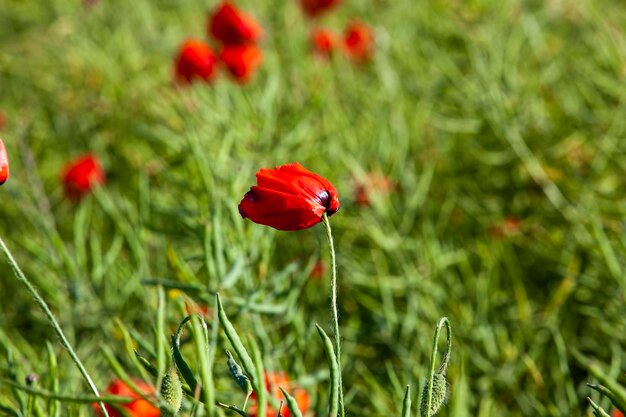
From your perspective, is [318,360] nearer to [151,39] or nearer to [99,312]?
[99,312]

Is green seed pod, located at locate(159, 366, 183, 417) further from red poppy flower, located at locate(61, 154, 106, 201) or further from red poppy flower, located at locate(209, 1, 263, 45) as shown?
red poppy flower, located at locate(209, 1, 263, 45)

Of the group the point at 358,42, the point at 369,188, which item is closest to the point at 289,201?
the point at 369,188

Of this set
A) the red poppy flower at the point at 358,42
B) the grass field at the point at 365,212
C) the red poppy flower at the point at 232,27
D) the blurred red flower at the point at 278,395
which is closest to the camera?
the blurred red flower at the point at 278,395

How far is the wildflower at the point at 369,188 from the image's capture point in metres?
1.39

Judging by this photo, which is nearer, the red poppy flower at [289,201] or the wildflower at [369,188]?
the red poppy flower at [289,201]

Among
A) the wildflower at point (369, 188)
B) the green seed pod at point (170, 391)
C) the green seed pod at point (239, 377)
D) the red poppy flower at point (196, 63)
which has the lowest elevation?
the wildflower at point (369, 188)

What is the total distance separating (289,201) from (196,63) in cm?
91

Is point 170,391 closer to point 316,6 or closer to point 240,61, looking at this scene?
point 240,61

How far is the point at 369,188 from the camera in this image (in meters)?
1.39

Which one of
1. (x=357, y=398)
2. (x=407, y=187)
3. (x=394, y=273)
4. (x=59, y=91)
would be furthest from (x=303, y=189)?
(x=59, y=91)

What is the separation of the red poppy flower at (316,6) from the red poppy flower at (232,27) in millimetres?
283

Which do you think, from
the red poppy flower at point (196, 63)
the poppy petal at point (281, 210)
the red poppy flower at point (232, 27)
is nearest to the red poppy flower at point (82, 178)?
the red poppy flower at point (196, 63)

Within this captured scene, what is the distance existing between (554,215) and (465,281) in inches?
9.4

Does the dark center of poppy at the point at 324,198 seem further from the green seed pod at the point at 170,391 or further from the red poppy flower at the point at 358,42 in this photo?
the red poppy flower at the point at 358,42
